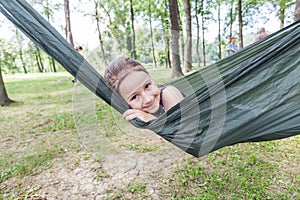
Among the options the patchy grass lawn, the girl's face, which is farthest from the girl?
the patchy grass lawn

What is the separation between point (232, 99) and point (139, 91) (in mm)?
451

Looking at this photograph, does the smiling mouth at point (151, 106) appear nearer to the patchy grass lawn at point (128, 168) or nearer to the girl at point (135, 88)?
the girl at point (135, 88)

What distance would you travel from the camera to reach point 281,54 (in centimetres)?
103

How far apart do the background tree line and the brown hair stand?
7 cm

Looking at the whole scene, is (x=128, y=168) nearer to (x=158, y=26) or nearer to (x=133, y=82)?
(x=133, y=82)

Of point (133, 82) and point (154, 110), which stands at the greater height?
point (133, 82)

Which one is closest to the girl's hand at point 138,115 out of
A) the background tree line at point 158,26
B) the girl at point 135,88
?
the girl at point 135,88

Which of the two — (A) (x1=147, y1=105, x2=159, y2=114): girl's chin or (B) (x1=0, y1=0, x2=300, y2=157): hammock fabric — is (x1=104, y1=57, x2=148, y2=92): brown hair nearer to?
(B) (x1=0, y1=0, x2=300, y2=157): hammock fabric

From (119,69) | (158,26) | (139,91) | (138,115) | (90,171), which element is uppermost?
(158,26)

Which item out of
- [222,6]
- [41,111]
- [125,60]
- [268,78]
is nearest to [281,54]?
[268,78]

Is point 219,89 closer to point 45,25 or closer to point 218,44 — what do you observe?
point 45,25

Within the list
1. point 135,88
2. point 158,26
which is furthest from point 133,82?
point 158,26

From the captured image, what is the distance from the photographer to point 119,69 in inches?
43.1

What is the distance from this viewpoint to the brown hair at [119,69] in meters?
1.09
